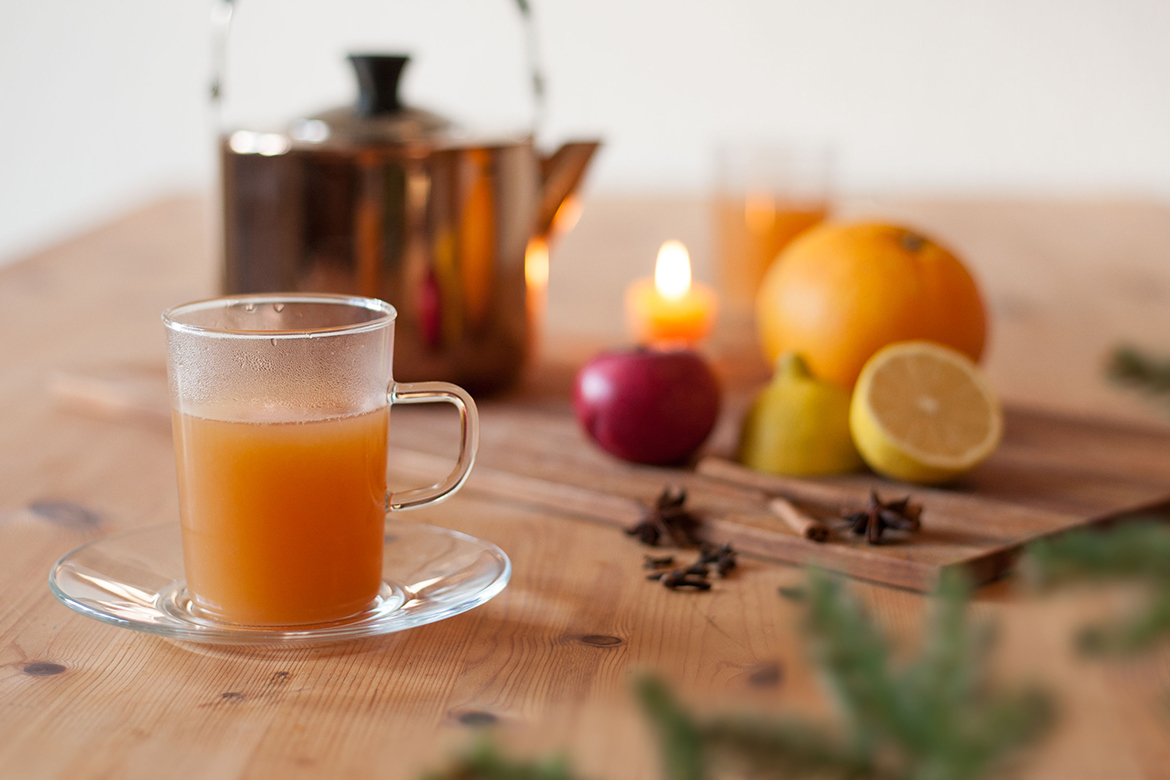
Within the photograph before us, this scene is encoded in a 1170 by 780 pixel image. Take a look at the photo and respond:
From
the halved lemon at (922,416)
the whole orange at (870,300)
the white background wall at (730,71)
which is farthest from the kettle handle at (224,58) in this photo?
the white background wall at (730,71)

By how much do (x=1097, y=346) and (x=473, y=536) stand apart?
968mm

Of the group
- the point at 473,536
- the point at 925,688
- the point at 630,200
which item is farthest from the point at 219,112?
the point at 630,200

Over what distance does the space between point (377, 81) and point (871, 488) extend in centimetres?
61

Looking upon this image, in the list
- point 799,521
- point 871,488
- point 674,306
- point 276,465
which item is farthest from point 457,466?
point 674,306

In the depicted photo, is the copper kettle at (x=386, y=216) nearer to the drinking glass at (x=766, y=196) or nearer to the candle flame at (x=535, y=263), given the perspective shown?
the candle flame at (x=535, y=263)

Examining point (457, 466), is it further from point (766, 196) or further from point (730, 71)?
point (730, 71)

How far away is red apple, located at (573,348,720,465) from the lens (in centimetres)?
98

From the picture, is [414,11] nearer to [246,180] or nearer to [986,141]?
[986,141]

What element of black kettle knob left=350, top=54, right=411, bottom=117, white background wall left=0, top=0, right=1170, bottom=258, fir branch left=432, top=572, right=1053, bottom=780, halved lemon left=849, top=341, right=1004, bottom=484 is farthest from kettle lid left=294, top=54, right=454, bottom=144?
white background wall left=0, top=0, right=1170, bottom=258

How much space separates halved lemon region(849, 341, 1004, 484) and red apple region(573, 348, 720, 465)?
130 mm

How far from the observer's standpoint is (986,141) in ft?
13.3

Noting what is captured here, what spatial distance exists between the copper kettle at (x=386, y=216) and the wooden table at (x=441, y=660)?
11 cm

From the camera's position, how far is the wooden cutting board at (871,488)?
79 centimetres

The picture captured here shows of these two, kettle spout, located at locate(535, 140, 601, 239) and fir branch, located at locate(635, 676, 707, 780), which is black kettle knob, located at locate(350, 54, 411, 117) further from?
fir branch, located at locate(635, 676, 707, 780)
